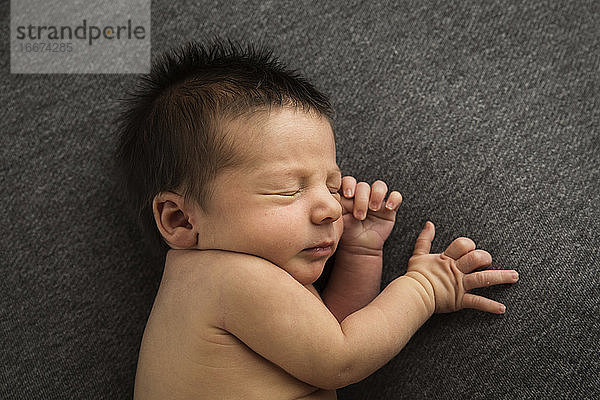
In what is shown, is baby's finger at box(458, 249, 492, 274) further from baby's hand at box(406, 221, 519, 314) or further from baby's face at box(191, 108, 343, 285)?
baby's face at box(191, 108, 343, 285)

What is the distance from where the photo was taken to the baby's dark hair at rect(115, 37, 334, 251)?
1010mm

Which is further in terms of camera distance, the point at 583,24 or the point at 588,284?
the point at 583,24

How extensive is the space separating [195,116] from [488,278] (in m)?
0.57

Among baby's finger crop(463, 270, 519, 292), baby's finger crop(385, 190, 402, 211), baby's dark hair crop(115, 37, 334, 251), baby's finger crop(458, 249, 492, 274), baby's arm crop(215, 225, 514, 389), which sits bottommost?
baby's arm crop(215, 225, 514, 389)

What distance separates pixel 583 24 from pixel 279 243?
78cm

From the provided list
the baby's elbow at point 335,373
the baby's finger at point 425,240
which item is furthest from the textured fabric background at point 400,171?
the baby's elbow at point 335,373

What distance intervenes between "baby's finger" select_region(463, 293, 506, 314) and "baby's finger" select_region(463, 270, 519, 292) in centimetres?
2

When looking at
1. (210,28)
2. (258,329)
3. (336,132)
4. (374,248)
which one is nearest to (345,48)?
(336,132)

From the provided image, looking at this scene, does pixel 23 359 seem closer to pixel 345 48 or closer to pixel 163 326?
pixel 163 326

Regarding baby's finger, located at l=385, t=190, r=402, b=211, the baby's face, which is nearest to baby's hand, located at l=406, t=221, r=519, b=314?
baby's finger, located at l=385, t=190, r=402, b=211

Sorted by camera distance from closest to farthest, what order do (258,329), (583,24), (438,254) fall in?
(258,329) < (438,254) < (583,24)

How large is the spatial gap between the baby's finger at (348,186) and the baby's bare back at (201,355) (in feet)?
0.91

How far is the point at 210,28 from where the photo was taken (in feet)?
4.41

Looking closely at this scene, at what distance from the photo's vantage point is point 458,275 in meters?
1.10
